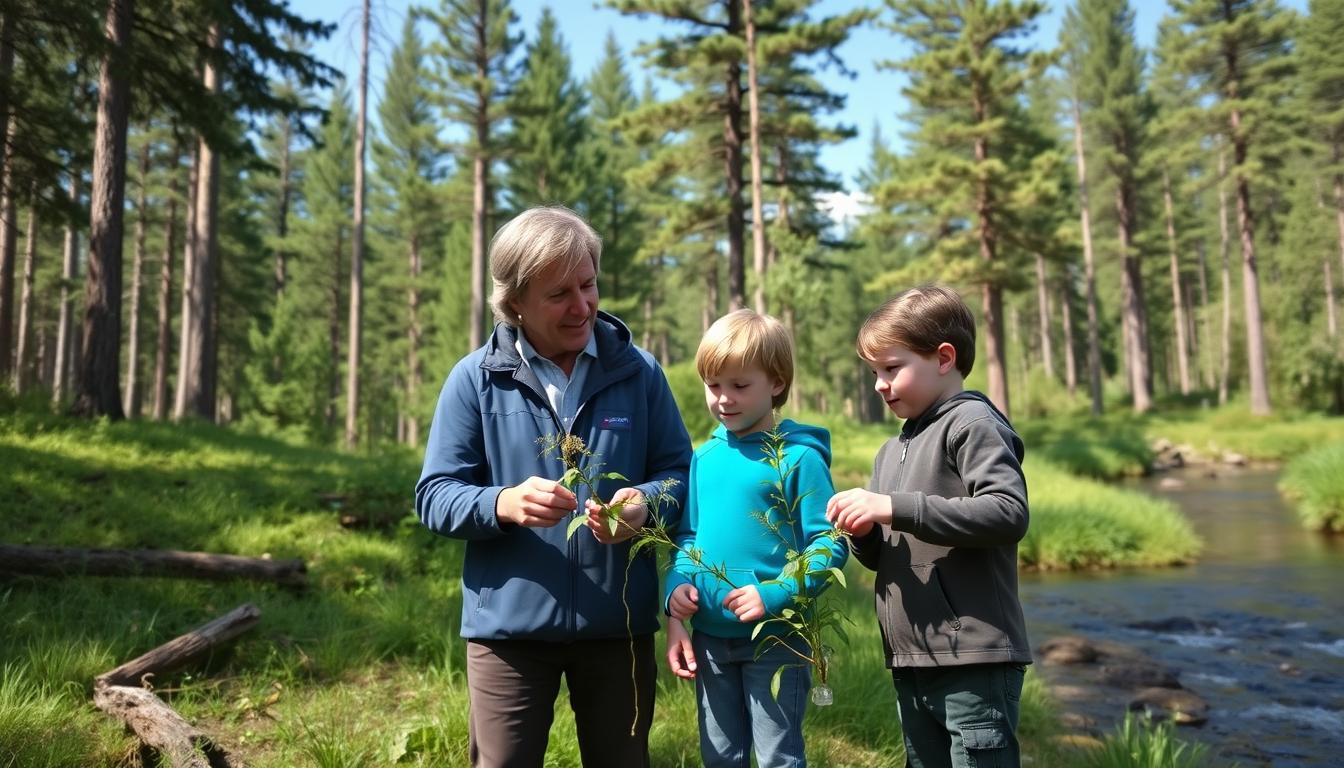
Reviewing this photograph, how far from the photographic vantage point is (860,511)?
1771 mm

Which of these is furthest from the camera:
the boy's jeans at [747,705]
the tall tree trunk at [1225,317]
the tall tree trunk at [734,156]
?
the tall tree trunk at [1225,317]

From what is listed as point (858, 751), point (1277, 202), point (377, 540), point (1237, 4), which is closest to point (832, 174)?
point (1237, 4)

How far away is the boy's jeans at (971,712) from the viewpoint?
186cm

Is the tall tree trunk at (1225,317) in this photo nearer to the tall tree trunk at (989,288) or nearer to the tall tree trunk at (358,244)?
the tall tree trunk at (989,288)

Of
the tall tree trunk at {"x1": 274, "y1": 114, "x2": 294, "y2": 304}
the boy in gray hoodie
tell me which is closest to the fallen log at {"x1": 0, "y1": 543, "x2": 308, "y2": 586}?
the boy in gray hoodie

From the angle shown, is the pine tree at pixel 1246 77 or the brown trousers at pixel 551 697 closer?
the brown trousers at pixel 551 697

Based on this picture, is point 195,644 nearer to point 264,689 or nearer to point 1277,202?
point 264,689

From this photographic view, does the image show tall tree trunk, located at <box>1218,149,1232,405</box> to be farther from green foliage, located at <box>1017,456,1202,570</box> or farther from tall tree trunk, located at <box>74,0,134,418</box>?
tall tree trunk, located at <box>74,0,134,418</box>

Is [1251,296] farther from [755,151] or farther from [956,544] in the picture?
[956,544]

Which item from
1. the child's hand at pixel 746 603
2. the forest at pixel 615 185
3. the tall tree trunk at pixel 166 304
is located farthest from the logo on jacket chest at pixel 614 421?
the tall tree trunk at pixel 166 304

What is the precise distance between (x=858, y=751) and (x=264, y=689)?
8.94ft

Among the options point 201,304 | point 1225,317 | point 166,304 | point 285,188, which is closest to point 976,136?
point 201,304

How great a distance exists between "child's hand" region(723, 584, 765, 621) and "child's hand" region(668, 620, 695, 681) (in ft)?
0.63

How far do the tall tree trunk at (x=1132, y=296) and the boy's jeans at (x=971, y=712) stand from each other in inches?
1231
